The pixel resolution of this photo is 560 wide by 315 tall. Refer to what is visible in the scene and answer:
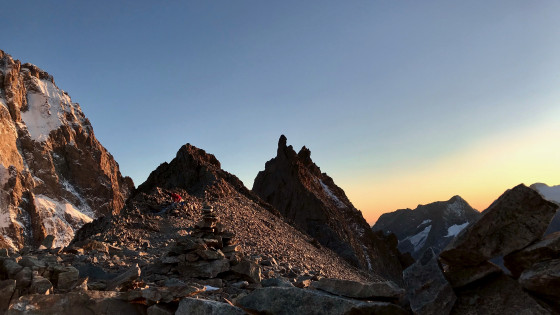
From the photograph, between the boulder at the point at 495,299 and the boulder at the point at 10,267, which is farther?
Answer: the boulder at the point at 10,267

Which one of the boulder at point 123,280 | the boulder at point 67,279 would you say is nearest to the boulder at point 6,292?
the boulder at point 67,279

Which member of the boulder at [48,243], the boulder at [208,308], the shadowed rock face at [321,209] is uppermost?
the shadowed rock face at [321,209]

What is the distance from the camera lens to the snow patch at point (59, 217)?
144 metres

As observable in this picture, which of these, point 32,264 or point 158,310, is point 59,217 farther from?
point 158,310

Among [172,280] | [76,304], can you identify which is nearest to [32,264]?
[76,304]

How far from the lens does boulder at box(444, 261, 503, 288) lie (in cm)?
554

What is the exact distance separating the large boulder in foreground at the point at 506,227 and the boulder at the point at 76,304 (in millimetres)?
6034

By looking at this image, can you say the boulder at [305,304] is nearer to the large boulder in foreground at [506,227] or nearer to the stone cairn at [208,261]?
the large boulder in foreground at [506,227]

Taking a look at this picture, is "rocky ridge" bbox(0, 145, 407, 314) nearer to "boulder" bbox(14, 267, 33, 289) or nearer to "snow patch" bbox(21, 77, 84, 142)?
"boulder" bbox(14, 267, 33, 289)

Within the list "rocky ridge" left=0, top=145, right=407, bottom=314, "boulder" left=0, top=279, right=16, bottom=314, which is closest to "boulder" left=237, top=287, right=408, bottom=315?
"rocky ridge" left=0, top=145, right=407, bottom=314

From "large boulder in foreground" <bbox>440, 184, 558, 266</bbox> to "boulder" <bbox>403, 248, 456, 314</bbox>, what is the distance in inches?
18.4

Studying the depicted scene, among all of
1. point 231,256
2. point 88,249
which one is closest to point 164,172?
point 88,249

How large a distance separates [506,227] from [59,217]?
585 ft

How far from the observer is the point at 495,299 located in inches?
209
